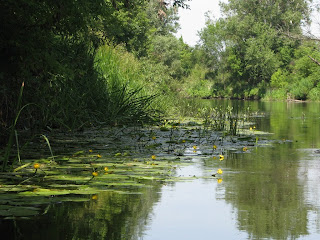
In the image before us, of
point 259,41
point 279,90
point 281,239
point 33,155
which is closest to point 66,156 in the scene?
point 33,155

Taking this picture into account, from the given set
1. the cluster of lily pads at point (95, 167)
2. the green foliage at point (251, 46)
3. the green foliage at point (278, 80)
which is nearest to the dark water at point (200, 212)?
the cluster of lily pads at point (95, 167)

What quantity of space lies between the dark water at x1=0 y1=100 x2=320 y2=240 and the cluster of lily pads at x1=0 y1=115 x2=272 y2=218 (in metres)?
0.16

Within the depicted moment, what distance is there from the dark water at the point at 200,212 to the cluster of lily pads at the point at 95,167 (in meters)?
0.16

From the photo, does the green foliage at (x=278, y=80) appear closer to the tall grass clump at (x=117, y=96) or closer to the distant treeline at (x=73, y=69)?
the distant treeline at (x=73, y=69)

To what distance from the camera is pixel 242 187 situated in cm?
509

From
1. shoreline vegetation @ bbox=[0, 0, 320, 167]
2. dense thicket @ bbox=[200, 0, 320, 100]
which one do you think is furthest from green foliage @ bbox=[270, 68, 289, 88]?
shoreline vegetation @ bbox=[0, 0, 320, 167]

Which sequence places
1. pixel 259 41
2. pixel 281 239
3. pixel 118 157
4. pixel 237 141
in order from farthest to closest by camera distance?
1. pixel 259 41
2. pixel 237 141
3. pixel 118 157
4. pixel 281 239

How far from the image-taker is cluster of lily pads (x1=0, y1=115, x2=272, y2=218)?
4.32 m

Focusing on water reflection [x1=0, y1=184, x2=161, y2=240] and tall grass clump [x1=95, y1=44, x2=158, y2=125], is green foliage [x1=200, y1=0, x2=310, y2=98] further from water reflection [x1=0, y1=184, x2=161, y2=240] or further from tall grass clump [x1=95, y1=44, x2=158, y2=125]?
water reflection [x1=0, y1=184, x2=161, y2=240]

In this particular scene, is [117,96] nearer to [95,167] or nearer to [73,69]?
[73,69]

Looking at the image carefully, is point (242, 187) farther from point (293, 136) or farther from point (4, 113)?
point (293, 136)

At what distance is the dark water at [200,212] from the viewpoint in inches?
136

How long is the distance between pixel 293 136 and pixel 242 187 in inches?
247

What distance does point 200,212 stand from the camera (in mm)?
4152
